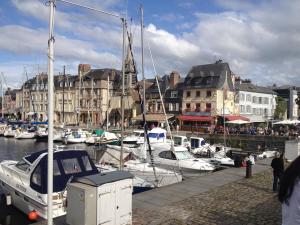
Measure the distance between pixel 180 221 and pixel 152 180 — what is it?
790 cm

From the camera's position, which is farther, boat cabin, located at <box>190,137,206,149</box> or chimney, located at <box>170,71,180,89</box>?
chimney, located at <box>170,71,180,89</box>

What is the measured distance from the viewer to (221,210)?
32.7 feet

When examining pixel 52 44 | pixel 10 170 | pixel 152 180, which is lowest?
pixel 152 180

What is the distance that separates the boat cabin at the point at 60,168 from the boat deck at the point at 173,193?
6.14 feet

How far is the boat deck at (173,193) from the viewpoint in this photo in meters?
9.69

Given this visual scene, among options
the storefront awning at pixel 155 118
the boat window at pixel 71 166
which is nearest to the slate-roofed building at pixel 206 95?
the storefront awning at pixel 155 118

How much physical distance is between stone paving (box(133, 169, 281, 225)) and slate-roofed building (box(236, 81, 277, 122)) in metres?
49.3

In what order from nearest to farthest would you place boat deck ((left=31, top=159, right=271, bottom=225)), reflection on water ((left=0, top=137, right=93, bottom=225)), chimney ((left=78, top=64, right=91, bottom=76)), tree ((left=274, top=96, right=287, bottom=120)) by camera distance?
boat deck ((left=31, top=159, right=271, bottom=225)) → reflection on water ((left=0, top=137, right=93, bottom=225)) → tree ((left=274, top=96, right=287, bottom=120)) → chimney ((left=78, top=64, right=91, bottom=76))

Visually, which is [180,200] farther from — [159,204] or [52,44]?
[52,44]

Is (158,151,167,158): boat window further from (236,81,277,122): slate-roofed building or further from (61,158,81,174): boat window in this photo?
(236,81,277,122): slate-roofed building

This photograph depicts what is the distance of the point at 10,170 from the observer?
43.0ft

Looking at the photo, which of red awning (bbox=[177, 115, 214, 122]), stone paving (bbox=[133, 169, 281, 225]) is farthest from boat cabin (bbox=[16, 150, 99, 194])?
red awning (bbox=[177, 115, 214, 122])

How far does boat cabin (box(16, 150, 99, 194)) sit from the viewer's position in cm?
1077

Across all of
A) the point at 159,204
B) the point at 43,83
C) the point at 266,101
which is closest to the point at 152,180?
the point at 159,204
